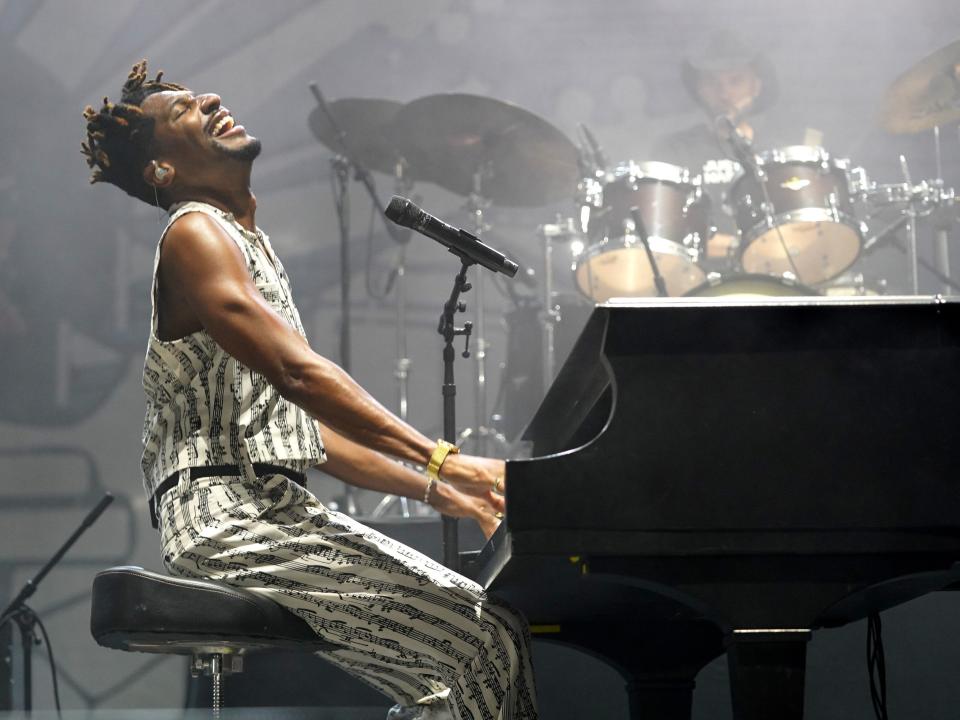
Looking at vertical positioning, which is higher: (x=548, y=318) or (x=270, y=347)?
(x=548, y=318)

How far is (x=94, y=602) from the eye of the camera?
6.35 ft

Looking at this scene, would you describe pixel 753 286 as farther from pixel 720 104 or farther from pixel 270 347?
pixel 270 347

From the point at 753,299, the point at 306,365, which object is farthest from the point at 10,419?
the point at 753,299

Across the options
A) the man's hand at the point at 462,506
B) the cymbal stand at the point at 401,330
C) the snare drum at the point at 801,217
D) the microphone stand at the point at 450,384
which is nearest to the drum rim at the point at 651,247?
the snare drum at the point at 801,217

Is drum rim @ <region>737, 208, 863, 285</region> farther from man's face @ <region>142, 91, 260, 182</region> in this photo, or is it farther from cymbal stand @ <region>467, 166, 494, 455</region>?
man's face @ <region>142, 91, 260, 182</region>

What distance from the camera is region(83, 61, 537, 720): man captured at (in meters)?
1.87

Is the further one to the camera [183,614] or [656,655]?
[656,655]

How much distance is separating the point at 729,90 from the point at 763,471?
205 inches

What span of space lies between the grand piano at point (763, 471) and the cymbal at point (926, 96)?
4649 millimetres

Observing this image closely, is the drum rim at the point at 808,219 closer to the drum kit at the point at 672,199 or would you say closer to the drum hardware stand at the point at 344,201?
the drum kit at the point at 672,199

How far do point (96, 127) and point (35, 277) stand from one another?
3738 mm

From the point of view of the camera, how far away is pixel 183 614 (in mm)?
1875

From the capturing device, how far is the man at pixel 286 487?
187 cm

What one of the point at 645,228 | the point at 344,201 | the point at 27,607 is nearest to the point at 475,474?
the point at 27,607
